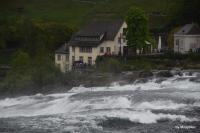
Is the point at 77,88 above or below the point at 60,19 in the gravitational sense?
below

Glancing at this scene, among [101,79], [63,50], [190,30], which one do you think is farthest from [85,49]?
[101,79]

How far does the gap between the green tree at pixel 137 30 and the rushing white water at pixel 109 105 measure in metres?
15.3

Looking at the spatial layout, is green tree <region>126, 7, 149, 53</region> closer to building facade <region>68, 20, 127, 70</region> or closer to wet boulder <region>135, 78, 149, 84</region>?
building facade <region>68, 20, 127, 70</region>

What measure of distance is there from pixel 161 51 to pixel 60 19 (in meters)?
34.0

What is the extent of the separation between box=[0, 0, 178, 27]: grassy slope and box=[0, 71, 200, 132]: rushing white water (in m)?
44.3

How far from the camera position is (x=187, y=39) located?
91938mm

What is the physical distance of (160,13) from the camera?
11725cm

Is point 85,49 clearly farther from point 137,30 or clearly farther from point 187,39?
point 187,39

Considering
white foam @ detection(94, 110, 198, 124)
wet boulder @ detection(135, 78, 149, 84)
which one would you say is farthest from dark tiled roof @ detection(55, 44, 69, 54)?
white foam @ detection(94, 110, 198, 124)

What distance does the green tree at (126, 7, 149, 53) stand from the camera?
88188 mm

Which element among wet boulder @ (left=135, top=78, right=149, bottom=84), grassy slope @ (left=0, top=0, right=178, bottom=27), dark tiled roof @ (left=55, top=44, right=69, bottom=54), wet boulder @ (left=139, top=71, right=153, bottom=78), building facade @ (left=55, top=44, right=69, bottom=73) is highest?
grassy slope @ (left=0, top=0, right=178, bottom=27)

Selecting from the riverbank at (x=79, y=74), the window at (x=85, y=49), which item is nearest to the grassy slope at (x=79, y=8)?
the window at (x=85, y=49)

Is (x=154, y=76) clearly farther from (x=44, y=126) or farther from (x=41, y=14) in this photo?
(x=41, y=14)

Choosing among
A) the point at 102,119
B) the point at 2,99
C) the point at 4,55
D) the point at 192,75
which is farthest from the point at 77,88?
the point at 4,55
